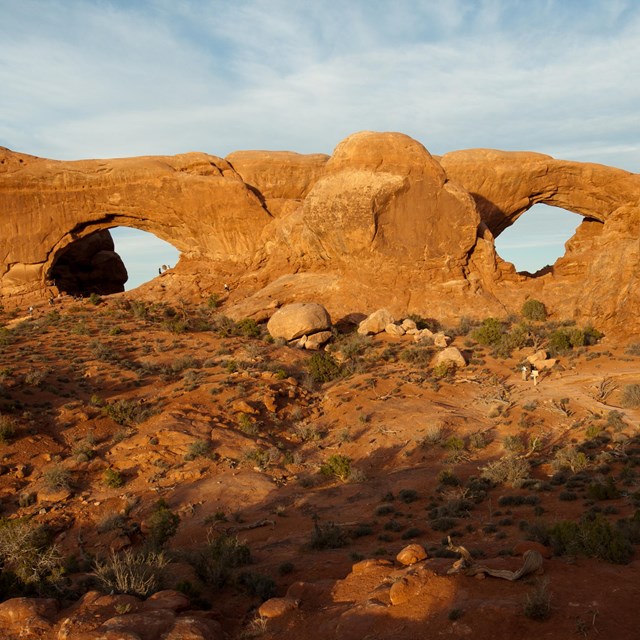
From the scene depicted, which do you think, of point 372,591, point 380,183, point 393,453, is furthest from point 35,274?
point 372,591

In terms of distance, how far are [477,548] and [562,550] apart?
1.43 meters

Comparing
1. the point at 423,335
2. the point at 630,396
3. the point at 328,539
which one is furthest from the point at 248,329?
the point at 328,539

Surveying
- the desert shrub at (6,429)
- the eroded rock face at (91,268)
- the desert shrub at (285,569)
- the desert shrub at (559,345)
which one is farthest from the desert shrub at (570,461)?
the eroded rock face at (91,268)

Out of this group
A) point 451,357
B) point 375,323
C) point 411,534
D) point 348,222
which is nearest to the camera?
point 411,534

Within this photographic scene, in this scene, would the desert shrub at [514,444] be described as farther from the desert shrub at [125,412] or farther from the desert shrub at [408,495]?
the desert shrub at [125,412]

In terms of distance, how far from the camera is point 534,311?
89.2ft

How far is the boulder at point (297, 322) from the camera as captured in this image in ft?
82.7

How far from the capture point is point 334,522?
11.2 m

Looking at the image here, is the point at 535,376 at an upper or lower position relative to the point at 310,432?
upper

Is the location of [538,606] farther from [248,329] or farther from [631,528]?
[248,329]

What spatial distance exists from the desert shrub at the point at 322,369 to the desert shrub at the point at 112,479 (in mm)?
8864

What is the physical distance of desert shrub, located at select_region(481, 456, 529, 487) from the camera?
12313mm

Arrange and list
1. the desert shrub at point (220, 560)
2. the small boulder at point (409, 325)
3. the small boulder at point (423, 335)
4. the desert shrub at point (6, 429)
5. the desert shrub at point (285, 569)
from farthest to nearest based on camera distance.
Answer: the small boulder at point (409, 325) < the small boulder at point (423, 335) < the desert shrub at point (6, 429) < the desert shrub at point (285, 569) < the desert shrub at point (220, 560)

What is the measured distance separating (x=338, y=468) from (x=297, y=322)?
11.8 metres
